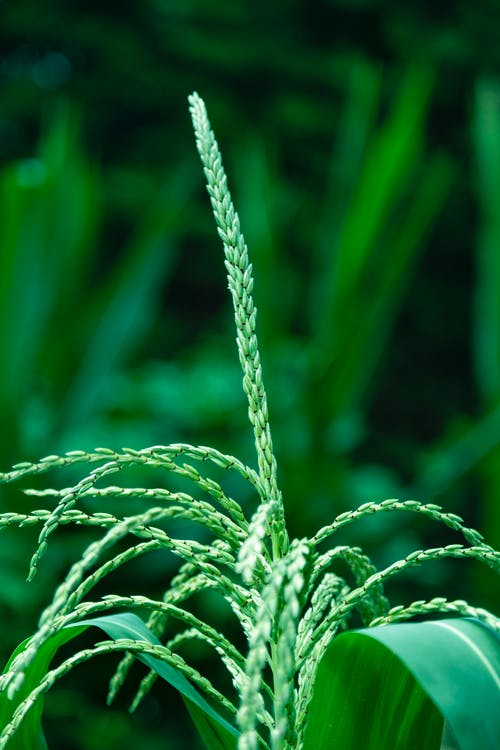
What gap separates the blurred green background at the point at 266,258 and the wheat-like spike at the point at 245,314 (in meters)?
1.38

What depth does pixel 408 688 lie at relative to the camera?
0.42 m

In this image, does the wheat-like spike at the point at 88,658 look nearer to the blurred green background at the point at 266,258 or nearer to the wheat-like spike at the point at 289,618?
the wheat-like spike at the point at 289,618

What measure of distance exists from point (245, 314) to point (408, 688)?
19cm

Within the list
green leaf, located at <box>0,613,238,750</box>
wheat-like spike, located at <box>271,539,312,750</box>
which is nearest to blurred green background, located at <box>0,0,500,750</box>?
green leaf, located at <box>0,613,238,750</box>

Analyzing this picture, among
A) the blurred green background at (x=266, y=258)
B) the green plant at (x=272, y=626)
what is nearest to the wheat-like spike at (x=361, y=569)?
the green plant at (x=272, y=626)

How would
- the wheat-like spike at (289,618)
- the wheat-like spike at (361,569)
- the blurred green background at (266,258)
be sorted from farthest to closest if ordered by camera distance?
the blurred green background at (266,258) < the wheat-like spike at (361,569) < the wheat-like spike at (289,618)

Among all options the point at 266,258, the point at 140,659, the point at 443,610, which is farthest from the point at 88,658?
the point at 266,258

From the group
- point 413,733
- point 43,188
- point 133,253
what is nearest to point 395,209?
point 133,253

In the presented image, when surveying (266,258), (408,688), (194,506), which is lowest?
(408,688)

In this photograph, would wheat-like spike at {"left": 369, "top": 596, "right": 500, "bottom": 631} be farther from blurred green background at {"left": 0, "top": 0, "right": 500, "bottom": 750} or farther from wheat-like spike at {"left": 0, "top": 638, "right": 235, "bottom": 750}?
blurred green background at {"left": 0, "top": 0, "right": 500, "bottom": 750}

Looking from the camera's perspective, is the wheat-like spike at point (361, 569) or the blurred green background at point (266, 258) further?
the blurred green background at point (266, 258)

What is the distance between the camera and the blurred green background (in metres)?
2.00

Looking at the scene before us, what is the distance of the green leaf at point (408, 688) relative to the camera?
0.34 m

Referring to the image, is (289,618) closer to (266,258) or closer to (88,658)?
(88,658)
